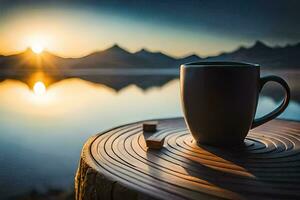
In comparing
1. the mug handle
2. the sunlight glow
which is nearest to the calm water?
the mug handle

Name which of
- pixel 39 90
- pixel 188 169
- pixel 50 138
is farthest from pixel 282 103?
pixel 39 90

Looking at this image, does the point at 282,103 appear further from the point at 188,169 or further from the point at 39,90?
the point at 39,90

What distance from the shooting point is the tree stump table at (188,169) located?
1.04 ft

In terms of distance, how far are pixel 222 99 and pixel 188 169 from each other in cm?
14

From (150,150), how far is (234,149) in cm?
14

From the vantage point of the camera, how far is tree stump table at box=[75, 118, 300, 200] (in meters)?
0.32

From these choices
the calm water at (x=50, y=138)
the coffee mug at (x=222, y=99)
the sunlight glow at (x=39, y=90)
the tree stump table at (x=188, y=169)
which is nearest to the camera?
the tree stump table at (x=188, y=169)

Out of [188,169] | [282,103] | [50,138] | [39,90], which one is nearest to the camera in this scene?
[188,169]

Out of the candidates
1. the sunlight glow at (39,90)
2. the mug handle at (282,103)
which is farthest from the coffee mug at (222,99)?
the sunlight glow at (39,90)

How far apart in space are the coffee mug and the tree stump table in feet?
0.09

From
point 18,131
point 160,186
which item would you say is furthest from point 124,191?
point 18,131

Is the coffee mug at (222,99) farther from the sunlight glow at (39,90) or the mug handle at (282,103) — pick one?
the sunlight glow at (39,90)

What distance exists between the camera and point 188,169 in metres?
0.38

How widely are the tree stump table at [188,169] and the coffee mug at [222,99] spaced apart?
0.03 meters
